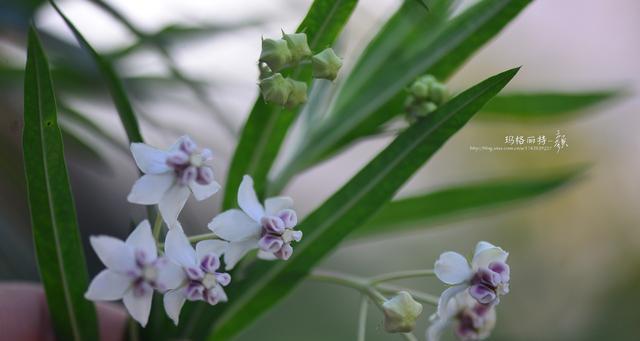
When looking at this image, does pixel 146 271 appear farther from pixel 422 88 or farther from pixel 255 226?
pixel 422 88

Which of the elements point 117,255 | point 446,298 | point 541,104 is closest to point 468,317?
point 446,298

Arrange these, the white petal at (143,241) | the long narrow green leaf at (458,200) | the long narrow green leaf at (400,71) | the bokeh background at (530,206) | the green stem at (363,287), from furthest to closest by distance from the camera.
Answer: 1. the bokeh background at (530,206)
2. the long narrow green leaf at (458,200)
3. the long narrow green leaf at (400,71)
4. the green stem at (363,287)
5. the white petal at (143,241)

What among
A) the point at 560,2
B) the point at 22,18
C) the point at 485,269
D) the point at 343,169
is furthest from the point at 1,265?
the point at 560,2

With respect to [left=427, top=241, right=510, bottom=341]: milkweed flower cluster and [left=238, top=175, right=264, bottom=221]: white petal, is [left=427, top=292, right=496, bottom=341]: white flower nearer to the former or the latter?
[left=427, top=241, right=510, bottom=341]: milkweed flower cluster

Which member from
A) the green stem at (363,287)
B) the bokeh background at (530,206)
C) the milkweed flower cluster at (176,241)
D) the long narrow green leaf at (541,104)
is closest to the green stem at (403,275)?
the green stem at (363,287)

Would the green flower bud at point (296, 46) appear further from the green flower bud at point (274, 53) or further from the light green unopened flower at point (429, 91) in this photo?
the light green unopened flower at point (429, 91)

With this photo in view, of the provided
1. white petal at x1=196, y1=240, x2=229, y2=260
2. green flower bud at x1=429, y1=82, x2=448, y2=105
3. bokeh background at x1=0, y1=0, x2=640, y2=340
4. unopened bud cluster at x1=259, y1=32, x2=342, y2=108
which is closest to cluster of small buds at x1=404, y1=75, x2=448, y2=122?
green flower bud at x1=429, y1=82, x2=448, y2=105
